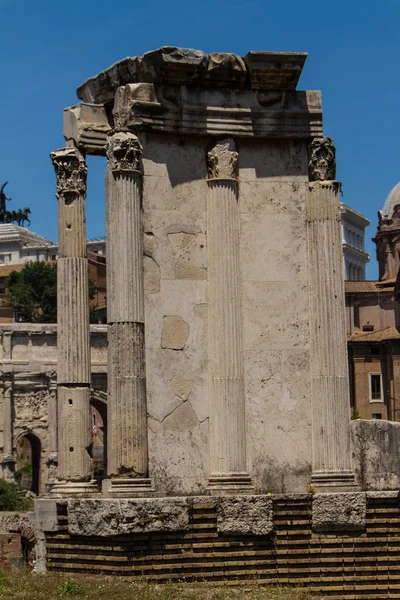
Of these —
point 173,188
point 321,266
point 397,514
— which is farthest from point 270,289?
point 397,514

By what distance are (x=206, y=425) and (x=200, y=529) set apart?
4.07ft

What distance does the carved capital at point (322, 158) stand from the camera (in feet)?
46.9

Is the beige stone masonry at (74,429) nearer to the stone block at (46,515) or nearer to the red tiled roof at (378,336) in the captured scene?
the stone block at (46,515)

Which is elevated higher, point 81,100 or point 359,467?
point 81,100

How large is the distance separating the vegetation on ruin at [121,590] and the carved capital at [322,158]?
4.62 meters

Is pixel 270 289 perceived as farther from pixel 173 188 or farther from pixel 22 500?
pixel 22 500

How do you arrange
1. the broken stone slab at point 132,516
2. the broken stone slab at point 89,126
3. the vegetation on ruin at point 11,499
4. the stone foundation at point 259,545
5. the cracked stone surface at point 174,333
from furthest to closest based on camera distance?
the vegetation on ruin at point 11,499
the broken stone slab at point 89,126
the cracked stone surface at point 174,333
the stone foundation at point 259,545
the broken stone slab at point 132,516

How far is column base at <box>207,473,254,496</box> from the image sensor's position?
43.7 feet

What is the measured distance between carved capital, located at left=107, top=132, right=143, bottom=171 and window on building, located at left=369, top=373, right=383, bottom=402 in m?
60.9

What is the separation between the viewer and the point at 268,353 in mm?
14039

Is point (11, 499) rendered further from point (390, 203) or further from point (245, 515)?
point (390, 203)

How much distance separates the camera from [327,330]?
1397 cm

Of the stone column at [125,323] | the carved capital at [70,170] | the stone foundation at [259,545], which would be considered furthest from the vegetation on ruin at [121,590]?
the carved capital at [70,170]

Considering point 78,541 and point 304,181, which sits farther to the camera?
point 304,181
